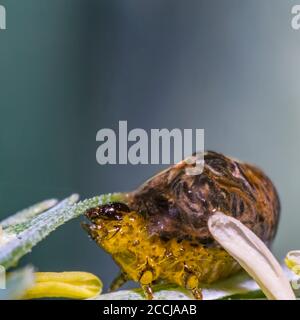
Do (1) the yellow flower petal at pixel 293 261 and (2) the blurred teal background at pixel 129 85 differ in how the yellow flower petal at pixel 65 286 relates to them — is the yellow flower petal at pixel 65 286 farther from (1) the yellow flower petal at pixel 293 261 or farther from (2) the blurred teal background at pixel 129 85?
(1) the yellow flower petal at pixel 293 261

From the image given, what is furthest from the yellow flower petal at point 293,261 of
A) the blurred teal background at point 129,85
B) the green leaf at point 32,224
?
the green leaf at point 32,224

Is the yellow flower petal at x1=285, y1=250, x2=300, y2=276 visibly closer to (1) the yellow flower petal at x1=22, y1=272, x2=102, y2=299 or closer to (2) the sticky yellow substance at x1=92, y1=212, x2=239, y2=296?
(2) the sticky yellow substance at x1=92, y1=212, x2=239, y2=296

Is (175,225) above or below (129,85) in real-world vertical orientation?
below

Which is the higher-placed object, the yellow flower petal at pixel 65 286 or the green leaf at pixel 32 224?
the green leaf at pixel 32 224

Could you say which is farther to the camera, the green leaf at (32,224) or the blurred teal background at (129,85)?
the blurred teal background at (129,85)

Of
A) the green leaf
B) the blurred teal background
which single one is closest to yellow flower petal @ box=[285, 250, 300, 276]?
the blurred teal background


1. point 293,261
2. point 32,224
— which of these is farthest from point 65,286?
point 293,261

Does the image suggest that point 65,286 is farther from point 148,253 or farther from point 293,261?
point 293,261
